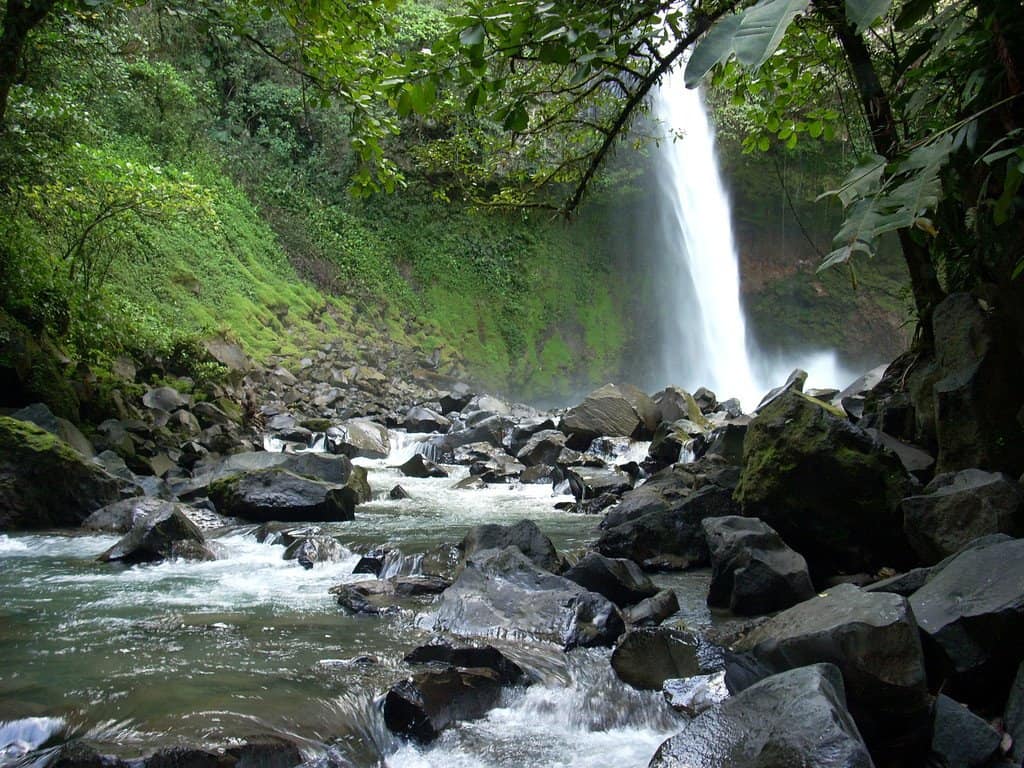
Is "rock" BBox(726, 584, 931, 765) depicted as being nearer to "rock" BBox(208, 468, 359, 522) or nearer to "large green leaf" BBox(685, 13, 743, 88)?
"large green leaf" BBox(685, 13, 743, 88)

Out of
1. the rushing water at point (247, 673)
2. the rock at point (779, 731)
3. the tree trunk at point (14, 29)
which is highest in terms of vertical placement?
the tree trunk at point (14, 29)

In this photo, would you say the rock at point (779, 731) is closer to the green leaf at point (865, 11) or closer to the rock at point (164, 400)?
the green leaf at point (865, 11)

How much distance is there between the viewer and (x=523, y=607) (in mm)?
5250

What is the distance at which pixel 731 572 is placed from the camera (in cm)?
544

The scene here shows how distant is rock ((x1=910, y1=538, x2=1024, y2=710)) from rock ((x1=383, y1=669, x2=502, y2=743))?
215 centimetres

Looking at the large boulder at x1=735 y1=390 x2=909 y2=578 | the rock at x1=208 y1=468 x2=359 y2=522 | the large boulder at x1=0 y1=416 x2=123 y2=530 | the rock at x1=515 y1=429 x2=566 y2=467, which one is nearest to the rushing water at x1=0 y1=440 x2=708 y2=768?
Answer: the large boulder at x1=735 y1=390 x2=909 y2=578

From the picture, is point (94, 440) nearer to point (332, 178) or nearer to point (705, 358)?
point (332, 178)

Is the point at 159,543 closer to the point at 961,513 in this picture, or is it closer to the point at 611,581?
the point at 611,581

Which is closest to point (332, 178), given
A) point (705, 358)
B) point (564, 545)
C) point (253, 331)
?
point (253, 331)

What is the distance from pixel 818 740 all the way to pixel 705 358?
27133mm

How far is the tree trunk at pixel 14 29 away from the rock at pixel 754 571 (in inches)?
304

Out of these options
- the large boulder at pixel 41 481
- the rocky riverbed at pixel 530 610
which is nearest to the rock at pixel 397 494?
the rocky riverbed at pixel 530 610

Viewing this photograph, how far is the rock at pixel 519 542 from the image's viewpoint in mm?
6332

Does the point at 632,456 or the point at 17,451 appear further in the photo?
the point at 632,456
